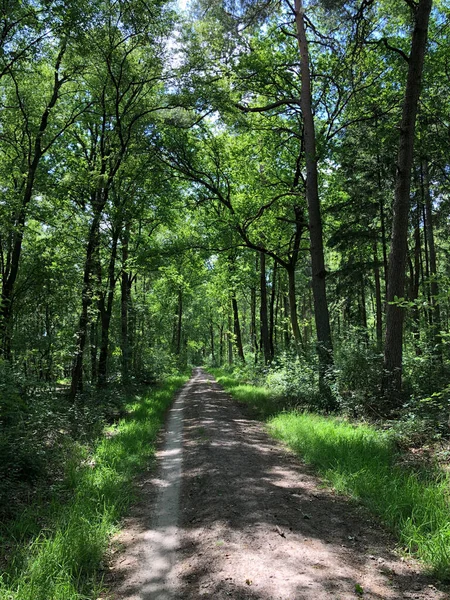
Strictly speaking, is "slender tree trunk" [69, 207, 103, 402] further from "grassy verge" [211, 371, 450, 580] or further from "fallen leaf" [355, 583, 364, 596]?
"fallen leaf" [355, 583, 364, 596]

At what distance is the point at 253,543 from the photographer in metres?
3.84

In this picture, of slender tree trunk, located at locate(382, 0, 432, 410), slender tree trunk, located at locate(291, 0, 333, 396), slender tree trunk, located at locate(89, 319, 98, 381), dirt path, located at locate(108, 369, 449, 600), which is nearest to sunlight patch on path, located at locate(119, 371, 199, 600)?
dirt path, located at locate(108, 369, 449, 600)

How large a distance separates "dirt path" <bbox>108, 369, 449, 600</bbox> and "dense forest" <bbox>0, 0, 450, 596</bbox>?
2066 millimetres

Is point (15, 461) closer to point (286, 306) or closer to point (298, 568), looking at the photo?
point (298, 568)

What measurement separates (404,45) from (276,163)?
19.3 ft

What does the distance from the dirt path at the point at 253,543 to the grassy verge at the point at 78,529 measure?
28 cm

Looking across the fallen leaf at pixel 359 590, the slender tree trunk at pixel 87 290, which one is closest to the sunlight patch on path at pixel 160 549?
the fallen leaf at pixel 359 590

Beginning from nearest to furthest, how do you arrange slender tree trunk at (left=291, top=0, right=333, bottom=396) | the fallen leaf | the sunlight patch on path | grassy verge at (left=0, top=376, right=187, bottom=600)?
1. the fallen leaf
2. grassy verge at (left=0, top=376, right=187, bottom=600)
3. the sunlight patch on path
4. slender tree trunk at (left=291, top=0, right=333, bottom=396)

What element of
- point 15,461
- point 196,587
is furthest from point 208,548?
point 15,461

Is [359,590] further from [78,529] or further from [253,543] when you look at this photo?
[78,529]

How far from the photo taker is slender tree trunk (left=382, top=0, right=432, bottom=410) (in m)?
8.05

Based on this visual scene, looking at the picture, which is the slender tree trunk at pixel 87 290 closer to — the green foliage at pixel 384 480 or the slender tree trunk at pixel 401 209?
the green foliage at pixel 384 480

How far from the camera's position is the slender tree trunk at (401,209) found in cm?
805

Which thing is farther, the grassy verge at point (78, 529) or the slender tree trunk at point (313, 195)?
the slender tree trunk at point (313, 195)
